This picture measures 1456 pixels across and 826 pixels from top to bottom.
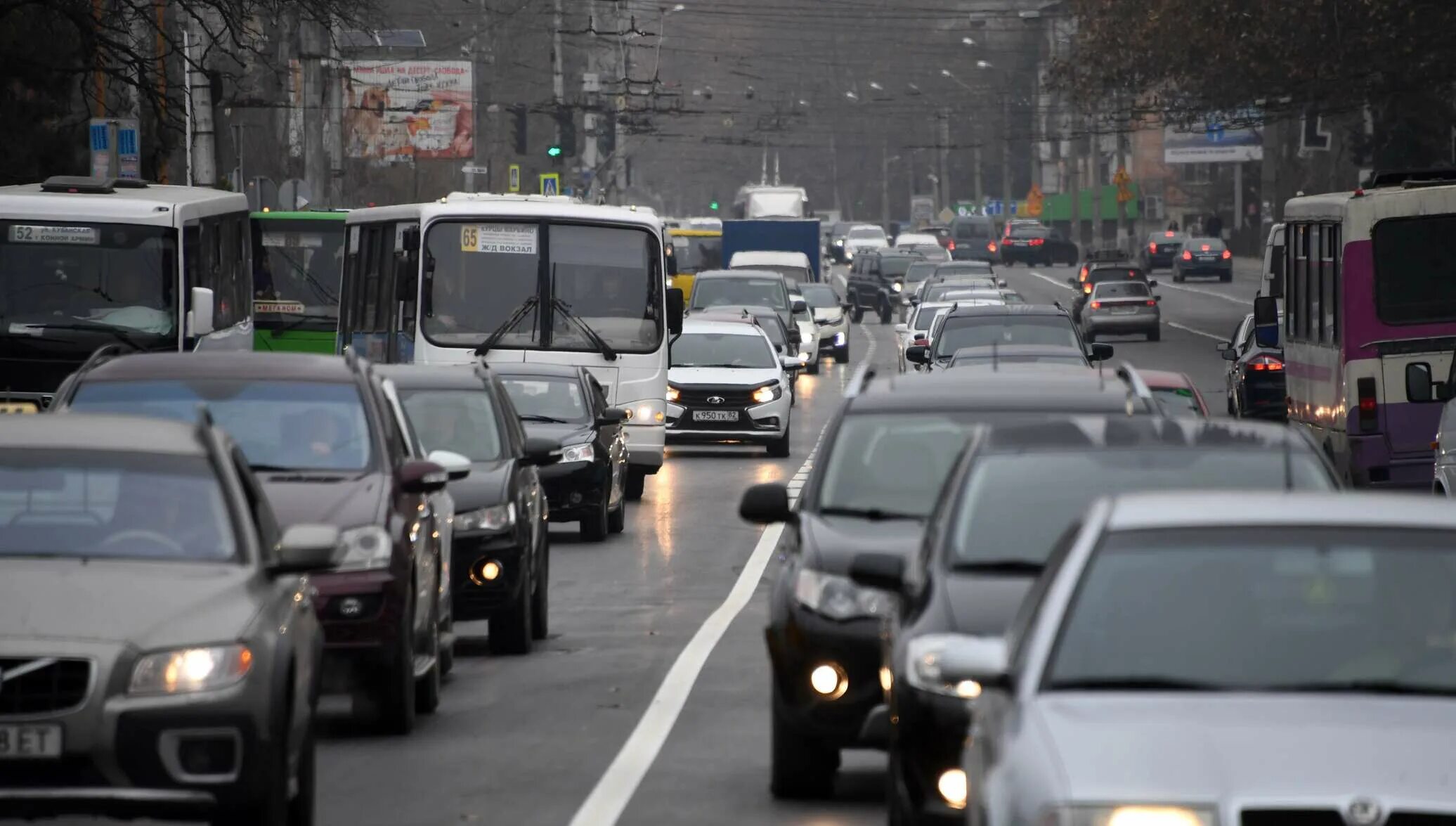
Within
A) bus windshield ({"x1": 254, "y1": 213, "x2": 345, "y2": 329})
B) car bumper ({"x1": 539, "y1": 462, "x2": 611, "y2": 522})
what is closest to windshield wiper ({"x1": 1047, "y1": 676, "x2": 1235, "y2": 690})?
car bumper ({"x1": 539, "y1": 462, "x2": 611, "y2": 522})

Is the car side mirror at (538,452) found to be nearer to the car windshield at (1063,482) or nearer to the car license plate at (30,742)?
the car windshield at (1063,482)

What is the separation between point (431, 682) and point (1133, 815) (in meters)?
6.92

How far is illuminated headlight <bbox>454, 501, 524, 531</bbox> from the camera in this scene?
46.4 feet

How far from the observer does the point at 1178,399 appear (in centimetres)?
2027

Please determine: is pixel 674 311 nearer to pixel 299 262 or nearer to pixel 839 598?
pixel 299 262

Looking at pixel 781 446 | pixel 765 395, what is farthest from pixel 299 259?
pixel 781 446

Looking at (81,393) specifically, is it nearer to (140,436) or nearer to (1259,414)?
(140,436)

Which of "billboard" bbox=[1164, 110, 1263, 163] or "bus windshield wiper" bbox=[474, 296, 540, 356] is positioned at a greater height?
"billboard" bbox=[1164, 110, 1263, 163]

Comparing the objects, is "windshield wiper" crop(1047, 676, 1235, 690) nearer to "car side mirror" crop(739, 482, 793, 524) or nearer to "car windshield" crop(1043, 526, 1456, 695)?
"car windshield" crop(1043, 526, 1456, 695)

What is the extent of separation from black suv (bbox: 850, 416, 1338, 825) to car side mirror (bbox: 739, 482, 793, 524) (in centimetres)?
104

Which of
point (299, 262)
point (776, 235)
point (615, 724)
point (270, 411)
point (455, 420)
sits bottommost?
point (615, 724)

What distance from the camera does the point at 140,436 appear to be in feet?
28.7

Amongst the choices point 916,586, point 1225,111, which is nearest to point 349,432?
point 916,586

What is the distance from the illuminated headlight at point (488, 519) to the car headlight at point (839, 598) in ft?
16.6
